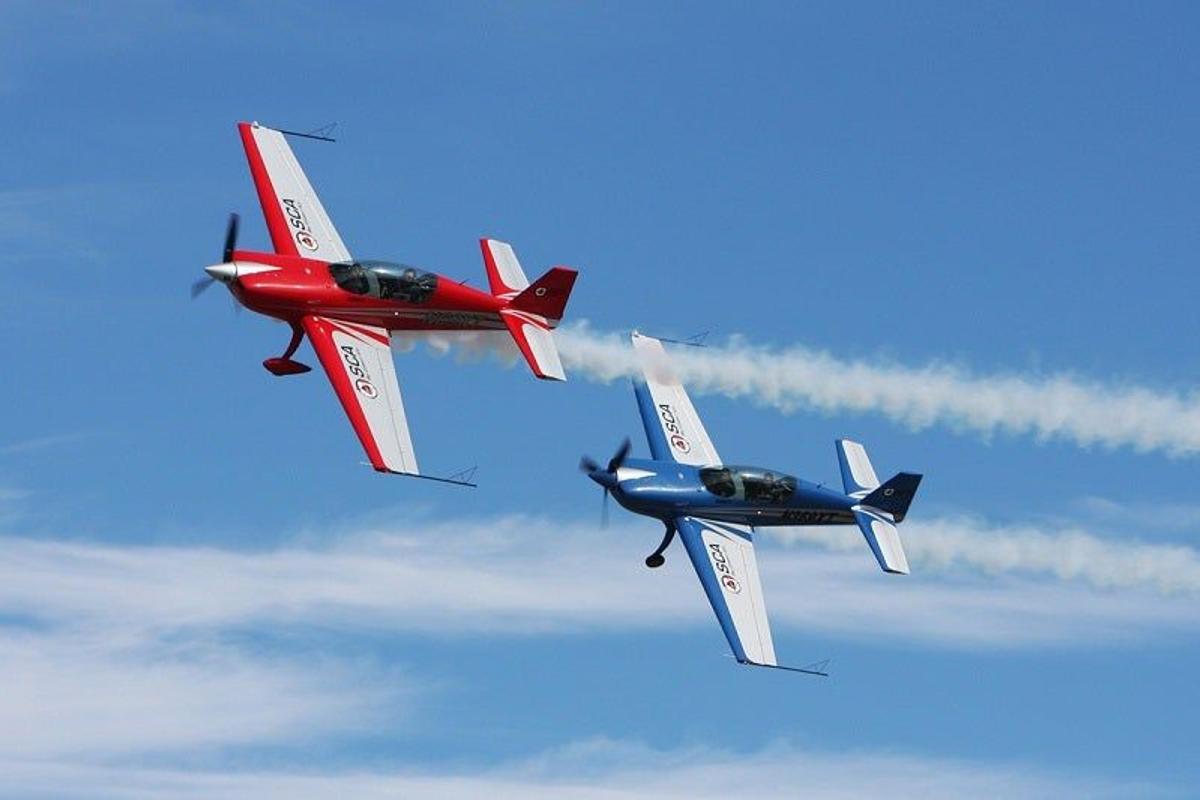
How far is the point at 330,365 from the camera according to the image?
59281 millimetres

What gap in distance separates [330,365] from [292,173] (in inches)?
287

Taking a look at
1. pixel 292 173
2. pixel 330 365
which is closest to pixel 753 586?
pixel 330 365

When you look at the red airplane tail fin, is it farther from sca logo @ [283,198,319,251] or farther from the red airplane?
sca logo @ [283,198,319,251]

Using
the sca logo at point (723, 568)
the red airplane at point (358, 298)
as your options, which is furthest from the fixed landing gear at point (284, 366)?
the sca logo at point (723, 568)

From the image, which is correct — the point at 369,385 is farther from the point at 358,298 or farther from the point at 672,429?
the point at 672,429

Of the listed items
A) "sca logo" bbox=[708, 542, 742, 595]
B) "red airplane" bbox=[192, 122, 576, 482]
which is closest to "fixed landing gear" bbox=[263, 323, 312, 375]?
"red airplane" bbox=[192, 122, 576, 482]

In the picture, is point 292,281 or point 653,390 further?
point 653,390

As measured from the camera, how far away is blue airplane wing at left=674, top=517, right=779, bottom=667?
58.3 metres

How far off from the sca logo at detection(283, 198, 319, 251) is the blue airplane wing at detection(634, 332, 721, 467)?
29.4ft

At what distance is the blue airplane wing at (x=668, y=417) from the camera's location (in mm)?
62969

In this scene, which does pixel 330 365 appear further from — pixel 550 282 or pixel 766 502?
pixel 766 502

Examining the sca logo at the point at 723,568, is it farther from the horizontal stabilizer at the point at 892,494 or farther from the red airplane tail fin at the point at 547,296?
the red airplane tail fin at the point at 547,296

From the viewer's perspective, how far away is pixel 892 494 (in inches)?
2457

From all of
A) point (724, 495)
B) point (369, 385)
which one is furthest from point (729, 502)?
point (369, 385)
